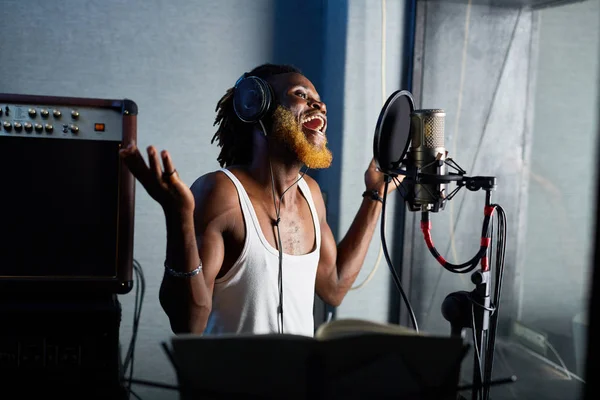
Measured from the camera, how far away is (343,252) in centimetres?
197

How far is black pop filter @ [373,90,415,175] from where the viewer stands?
4.59 ft

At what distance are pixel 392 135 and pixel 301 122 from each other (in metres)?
0.41

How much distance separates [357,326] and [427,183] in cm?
39

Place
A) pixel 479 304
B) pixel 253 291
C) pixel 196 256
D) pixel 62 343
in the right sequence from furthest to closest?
pixel 253 291
pixel 62 343
pixel 196 256
pixel 479 304

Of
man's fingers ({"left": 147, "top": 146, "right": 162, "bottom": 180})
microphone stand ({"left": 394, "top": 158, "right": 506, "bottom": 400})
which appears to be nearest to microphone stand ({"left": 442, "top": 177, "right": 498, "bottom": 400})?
microphone stand ({"left": 394, "top": 158, "right": 506, "bottom": 400})

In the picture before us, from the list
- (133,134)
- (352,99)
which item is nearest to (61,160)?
(133,134)

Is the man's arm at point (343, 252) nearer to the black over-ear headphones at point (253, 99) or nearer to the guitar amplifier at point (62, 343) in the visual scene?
the black over-ear headphones at point (253, 99)

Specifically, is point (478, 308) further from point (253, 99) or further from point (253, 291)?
point (253, 99)

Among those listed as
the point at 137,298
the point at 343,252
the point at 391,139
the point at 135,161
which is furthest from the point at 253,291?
the point at 137,298

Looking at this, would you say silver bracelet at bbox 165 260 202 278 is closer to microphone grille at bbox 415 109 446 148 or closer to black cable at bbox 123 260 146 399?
microphone grille at bbox 415 109 446 148

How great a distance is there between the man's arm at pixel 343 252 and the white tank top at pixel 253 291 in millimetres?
235

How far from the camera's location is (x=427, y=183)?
129 cm

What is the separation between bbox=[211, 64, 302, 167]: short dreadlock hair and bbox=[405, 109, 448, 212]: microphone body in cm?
68

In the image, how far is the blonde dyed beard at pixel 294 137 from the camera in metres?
1.77
